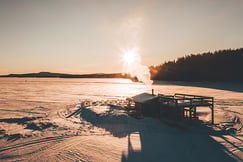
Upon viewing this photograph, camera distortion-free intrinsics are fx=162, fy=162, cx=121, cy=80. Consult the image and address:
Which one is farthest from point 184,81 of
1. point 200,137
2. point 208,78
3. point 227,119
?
point 200,137

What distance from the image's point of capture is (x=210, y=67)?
273ft

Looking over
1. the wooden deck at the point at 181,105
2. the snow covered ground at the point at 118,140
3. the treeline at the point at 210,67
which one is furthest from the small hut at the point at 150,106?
the treeline at the point at 210,67

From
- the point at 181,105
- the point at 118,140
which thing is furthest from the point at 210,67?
the point at 118,140

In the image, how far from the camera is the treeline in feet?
240

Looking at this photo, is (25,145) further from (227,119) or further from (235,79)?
(235,79)

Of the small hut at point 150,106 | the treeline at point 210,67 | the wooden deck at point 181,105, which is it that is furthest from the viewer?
the treeline at point 210,67

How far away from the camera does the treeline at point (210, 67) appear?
7325 cm

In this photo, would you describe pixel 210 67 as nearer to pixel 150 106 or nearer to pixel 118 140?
pixel 150 106

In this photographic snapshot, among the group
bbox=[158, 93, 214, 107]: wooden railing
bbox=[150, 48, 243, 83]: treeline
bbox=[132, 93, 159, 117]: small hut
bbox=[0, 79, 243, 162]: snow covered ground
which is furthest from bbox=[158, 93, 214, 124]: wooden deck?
bbox=[150, 48, 243, 83]: treeline

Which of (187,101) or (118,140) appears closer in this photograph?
(118,140)

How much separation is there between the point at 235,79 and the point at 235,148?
7489cm

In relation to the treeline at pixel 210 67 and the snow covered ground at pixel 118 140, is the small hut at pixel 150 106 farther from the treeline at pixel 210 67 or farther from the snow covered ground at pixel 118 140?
the treeline at pixel 210 67

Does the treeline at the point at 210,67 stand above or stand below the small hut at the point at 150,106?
above

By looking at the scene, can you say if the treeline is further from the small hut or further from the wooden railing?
the small hut
